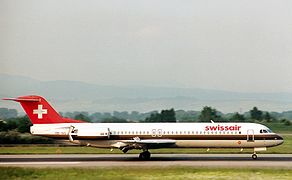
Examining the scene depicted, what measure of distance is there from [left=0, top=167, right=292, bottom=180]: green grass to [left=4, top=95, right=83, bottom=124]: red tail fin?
1134 centimetres

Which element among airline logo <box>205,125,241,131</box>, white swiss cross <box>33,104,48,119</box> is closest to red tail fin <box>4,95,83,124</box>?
white swiss cross <box>33,104,48,119</box>

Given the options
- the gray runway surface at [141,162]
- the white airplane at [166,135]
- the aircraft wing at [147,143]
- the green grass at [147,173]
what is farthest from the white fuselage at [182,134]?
the green grass at [147,173]

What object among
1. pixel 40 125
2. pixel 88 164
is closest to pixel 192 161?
pixel 88 164

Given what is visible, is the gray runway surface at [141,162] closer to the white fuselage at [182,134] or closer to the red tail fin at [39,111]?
the white fuselage at [182,134]

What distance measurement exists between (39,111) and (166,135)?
34.8 ft

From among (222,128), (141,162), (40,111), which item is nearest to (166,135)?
(141,162)

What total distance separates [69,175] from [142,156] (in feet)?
40.3

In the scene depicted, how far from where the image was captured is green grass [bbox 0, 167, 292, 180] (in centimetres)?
2636

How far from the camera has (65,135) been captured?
40156 mm

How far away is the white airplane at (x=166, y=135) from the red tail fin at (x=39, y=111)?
73 centimetres

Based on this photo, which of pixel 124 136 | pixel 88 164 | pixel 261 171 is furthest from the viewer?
pixel 124 136

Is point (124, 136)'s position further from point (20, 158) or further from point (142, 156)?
point (20, 158)

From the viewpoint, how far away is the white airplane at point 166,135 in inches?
1533

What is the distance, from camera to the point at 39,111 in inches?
1629
